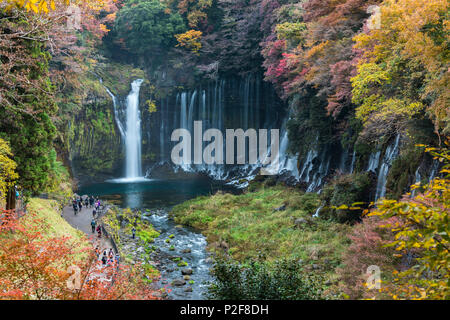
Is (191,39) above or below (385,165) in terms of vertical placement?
above

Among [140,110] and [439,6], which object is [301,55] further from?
[140,110]

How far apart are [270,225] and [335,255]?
5.13 metres

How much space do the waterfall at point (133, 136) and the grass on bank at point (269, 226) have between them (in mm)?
13959

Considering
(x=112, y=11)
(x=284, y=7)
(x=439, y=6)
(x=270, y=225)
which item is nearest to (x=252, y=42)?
(x=284, y=7)

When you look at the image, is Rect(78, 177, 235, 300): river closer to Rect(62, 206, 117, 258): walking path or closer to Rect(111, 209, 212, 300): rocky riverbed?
Rect(111, 209, 212, 300): rocky riverbed

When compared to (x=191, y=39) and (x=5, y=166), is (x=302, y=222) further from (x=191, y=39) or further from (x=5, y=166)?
(x=191, y=39)

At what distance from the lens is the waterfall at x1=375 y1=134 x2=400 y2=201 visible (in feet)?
50.3

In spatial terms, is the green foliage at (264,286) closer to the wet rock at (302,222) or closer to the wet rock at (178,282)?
the wet rock at (178,282)

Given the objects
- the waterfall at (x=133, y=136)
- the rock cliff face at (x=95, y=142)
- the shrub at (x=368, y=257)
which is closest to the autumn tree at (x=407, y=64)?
the shrub at (x=368, y=257)

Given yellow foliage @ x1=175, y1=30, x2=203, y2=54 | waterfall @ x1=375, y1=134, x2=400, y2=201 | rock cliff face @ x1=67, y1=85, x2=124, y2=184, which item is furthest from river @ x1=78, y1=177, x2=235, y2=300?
yellow foliage @ x1=175, y1=30, x2=203, y2=54

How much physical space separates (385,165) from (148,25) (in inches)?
1199

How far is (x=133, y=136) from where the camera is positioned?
38.4 metres

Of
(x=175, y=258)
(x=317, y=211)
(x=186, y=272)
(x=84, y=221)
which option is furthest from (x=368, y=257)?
(x=84, y=221)

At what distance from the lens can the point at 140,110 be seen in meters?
38.7
